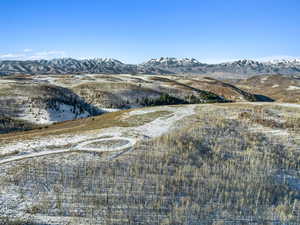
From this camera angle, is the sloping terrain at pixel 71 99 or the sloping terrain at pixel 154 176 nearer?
the sloping terrain at pixel 154 176

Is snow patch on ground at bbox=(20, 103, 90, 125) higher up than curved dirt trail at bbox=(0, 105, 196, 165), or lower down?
lower down

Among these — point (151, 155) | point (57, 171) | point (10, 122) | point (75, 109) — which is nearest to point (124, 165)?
point (151, 155)

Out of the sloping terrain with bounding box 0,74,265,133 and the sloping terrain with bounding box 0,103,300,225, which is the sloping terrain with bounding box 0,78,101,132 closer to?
the sloping terrain with bounding box 0,74,265,133

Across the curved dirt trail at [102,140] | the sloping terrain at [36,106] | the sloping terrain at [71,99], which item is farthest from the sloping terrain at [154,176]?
the sloping terrain at [71,99]

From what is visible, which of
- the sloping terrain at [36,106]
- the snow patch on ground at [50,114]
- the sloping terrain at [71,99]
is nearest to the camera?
the sloping terrain at [36,106]

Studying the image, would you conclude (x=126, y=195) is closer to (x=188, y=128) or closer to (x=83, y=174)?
(x=83, y=174)

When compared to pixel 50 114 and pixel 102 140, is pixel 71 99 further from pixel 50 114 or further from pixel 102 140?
pixel 102 140

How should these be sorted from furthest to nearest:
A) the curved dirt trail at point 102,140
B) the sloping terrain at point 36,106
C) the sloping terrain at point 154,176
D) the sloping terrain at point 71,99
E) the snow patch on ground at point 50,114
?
the sloping terrain at point 71,99 → the snow patch on ground at point 50,114 → the sloping terrain at point 36,106 → the curved dirt trail at point 102,140 → the sloping terrain at point 154,176

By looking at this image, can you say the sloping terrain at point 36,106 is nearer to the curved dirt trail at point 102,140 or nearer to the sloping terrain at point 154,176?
the curved dirt trail at point 102,140

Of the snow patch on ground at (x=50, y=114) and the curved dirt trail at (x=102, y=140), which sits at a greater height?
the curved dirt trail at (x=102, y=140)

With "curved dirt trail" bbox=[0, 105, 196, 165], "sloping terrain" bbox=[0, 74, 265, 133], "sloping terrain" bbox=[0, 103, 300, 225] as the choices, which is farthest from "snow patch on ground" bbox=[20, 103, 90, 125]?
"curved dirt trail" bbox=[0, 105, 196, 165]
